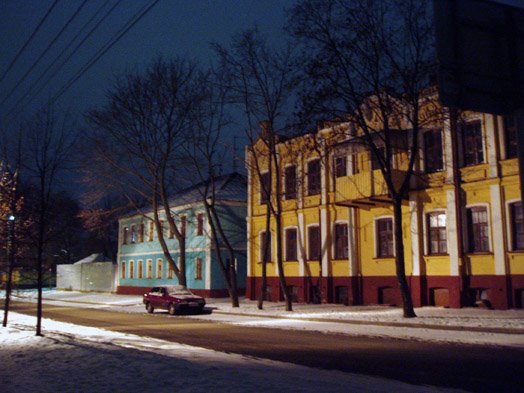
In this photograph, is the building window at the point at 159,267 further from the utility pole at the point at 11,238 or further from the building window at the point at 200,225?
the utility pole at the point at 11,238

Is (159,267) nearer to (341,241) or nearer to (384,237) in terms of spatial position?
(341,241)

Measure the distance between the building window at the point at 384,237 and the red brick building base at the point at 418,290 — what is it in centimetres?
134

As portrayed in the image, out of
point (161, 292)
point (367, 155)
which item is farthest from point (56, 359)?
point (367, 155)

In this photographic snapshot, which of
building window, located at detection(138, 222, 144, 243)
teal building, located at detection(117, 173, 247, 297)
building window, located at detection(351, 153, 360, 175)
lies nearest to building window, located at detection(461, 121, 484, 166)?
building window, located at detection(351, 153, 360, 175)

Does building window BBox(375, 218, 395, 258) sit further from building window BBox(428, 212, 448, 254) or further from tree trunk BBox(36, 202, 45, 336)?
tree trunk BBox(36, 202, 45, 336)

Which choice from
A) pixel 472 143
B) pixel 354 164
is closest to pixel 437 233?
pixel 472 143

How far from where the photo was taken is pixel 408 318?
70.9 feet

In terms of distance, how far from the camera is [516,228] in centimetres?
2352

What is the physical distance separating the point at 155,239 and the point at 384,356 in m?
39.2

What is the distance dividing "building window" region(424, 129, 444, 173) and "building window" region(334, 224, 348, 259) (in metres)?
6.26

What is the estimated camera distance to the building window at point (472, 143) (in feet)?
82.1

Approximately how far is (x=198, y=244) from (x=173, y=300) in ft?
47.0

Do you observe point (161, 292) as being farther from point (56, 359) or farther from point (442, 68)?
point (442, 68)

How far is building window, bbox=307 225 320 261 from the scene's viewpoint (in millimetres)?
33031
